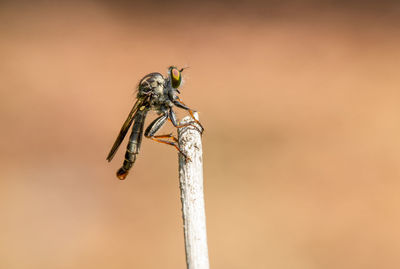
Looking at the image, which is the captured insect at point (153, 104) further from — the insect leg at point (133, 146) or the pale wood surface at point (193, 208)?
the pale wood surface at point (193, 208)

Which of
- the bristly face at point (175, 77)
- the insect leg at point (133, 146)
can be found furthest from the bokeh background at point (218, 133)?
the bristly face at point (175, 77)

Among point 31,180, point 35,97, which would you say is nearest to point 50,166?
point 31,180

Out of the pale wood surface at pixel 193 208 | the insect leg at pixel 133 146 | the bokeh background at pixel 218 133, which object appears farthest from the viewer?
the bokeh background at pixel 218 133

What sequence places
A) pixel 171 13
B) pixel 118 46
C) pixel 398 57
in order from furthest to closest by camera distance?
1. pixel 171 13
2. pixel 118 46
3. pixel 398 57

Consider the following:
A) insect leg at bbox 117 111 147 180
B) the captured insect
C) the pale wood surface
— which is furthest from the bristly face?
the pale wood surface

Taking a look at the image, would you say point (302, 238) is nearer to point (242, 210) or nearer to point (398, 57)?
point (242, 210)

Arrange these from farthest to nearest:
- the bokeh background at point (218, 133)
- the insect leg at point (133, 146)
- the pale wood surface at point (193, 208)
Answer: the bokeh background at point (218, 133)
the insect leg at point (133, 146)
the pale wood surface at point (193, 208)

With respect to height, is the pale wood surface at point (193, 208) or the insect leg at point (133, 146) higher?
the insect leg at point (133, 146)
